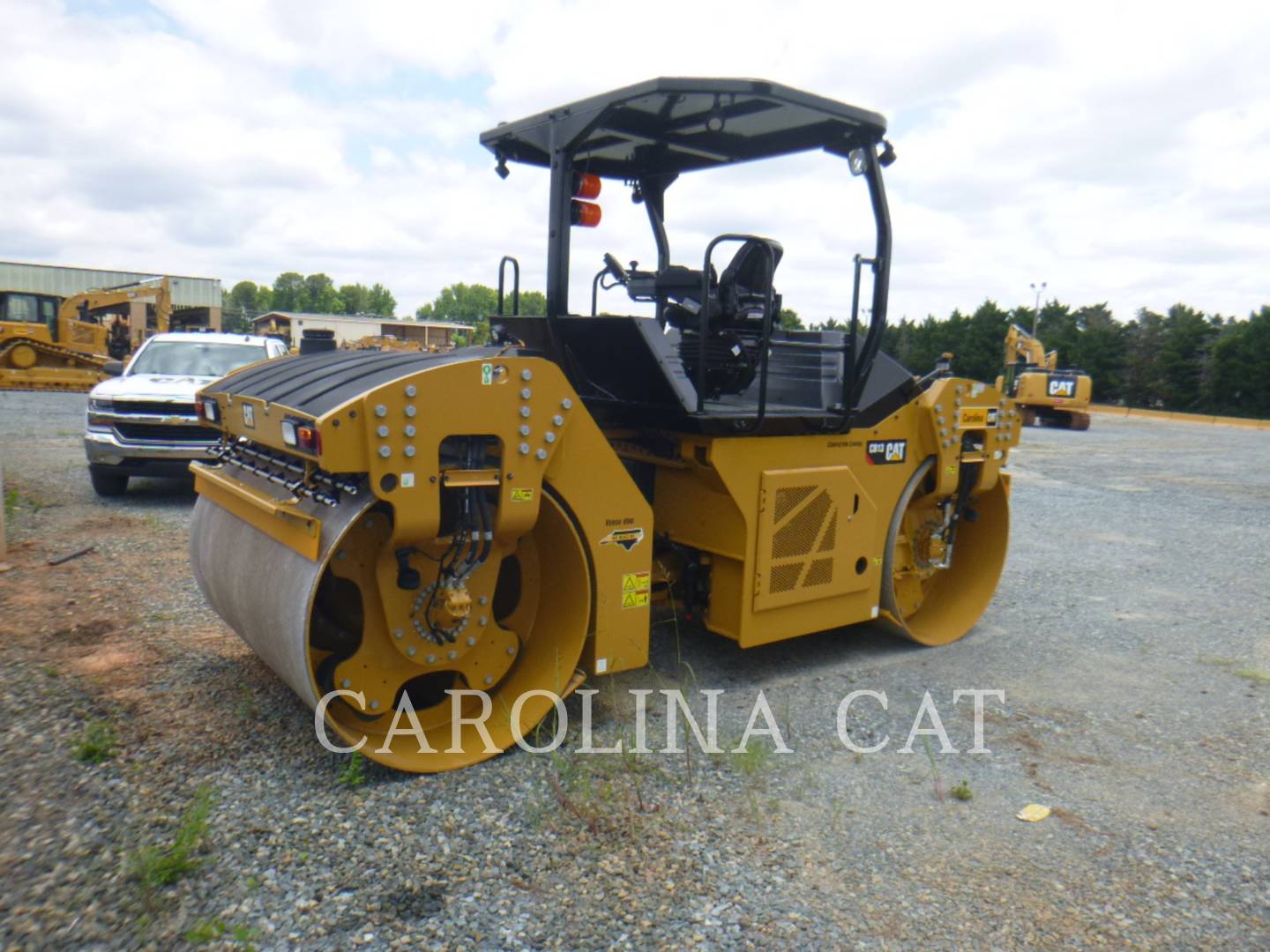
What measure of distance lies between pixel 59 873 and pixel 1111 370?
128 feet

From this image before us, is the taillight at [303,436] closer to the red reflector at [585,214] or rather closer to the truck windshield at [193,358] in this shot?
the red reflector at [585,214]

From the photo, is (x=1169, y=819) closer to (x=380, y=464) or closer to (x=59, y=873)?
(x=380, y=464)

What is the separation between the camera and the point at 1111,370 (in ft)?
119

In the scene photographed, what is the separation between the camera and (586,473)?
12.2 feet

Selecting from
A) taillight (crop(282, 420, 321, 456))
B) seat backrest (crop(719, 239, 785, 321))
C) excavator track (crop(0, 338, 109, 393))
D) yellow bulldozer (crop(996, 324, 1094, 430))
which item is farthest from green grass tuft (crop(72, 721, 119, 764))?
yellow bulldozer (crop(996, 324, 1094, 430))

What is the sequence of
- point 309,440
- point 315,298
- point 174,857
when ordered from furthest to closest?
point 315,298, point 309,440, point 174,857

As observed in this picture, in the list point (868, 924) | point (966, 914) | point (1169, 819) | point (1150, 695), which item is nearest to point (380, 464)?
point (868, 924)

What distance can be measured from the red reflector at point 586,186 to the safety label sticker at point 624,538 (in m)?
1.69

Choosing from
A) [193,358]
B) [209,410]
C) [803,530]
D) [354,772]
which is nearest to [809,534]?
[803,530]

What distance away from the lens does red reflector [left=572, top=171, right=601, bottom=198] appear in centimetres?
449

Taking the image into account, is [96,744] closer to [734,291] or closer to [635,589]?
[635,589]

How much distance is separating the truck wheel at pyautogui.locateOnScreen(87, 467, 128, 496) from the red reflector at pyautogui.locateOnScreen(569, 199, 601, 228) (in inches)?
243

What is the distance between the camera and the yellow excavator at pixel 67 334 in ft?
75.9

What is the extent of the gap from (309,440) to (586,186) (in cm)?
204
